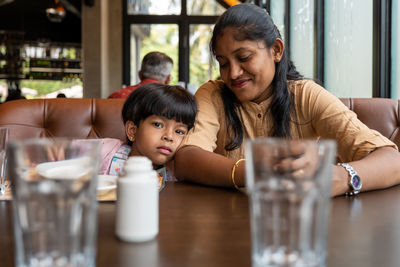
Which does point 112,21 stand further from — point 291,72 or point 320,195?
point 320,195

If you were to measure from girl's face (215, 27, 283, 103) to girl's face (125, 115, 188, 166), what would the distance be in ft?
0.88

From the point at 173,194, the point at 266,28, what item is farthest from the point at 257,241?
the point at 266,28

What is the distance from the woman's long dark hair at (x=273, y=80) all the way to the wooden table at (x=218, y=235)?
0.61m

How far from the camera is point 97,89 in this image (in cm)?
627

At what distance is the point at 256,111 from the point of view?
5.13 ft

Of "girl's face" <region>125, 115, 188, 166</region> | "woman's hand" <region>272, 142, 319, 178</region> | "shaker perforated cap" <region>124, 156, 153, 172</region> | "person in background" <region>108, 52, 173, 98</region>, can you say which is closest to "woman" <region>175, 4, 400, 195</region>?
"girl's face" <region>125, 115, 188, 166</region>

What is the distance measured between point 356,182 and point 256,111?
0.63 m

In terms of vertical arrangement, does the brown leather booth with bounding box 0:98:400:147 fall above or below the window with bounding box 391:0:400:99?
below

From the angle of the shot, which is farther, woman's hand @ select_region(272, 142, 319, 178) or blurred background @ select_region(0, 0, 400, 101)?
blurred background @ select_region(0, 0, 400, 101)

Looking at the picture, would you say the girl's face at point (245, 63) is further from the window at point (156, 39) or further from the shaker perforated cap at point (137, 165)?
the window at point (156, 39)

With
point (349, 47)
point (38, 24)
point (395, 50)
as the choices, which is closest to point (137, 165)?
point (395, 50)

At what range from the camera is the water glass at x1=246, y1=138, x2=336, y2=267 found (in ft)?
1.50

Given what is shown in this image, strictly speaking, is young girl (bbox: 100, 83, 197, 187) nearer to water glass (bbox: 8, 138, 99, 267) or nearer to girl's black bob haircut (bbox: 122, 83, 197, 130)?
girl's black bob haircut (bbox: 122, 83, 197, 130)

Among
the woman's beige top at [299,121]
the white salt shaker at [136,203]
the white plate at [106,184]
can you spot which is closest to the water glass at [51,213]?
the white salt shaker at [136,203]
